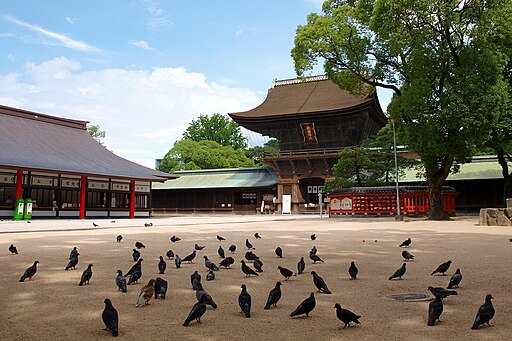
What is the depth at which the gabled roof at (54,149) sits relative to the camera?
25.1 meters

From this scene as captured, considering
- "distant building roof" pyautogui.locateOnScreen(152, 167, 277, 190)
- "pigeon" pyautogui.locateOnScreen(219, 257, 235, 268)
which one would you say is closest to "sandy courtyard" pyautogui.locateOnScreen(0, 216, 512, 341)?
"pigeon" pyautogui.locateOnScreen(219, 257, 235, 268)

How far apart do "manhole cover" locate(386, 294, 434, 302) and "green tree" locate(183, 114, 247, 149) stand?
65.2 meters

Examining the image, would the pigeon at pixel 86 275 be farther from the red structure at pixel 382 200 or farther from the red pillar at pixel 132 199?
the red pillar at pixel 132 199

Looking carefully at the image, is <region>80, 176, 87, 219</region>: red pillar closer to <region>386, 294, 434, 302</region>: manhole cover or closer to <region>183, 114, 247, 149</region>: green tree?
<region>386, 294, 434, 302</region>: manhole cover

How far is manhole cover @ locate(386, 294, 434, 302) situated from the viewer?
15.4 ft

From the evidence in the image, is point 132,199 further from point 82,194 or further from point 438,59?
point 438,59

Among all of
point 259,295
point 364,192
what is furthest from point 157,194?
point 259,295

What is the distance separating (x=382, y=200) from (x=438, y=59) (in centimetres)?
1082

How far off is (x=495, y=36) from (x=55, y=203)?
85.1 ft

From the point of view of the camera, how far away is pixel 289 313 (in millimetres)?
4211

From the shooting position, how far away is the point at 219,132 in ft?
229

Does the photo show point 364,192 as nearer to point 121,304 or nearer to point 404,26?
point 404,26

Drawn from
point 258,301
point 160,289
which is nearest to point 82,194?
point 160,289

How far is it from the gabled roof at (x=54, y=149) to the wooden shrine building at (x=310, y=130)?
12071 millimetres
